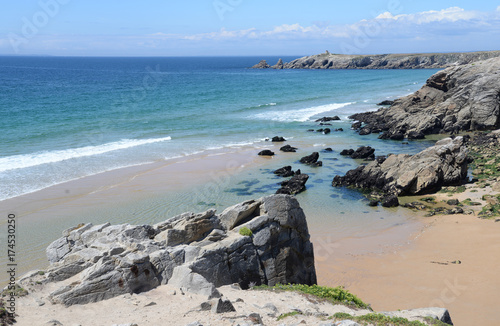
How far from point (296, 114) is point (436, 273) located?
5318 centimetres

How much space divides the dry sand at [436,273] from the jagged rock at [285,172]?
13102 millimetres

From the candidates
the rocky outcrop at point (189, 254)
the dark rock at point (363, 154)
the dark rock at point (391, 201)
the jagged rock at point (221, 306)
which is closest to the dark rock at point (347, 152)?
the dark rock at point (363, 154)

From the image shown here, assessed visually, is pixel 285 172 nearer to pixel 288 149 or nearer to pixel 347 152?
pixel 288 149

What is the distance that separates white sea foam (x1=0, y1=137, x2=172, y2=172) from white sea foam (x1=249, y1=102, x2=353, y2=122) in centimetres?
2402

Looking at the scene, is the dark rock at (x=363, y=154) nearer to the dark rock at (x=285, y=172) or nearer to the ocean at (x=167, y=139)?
the ocean at (x=167, y=139)

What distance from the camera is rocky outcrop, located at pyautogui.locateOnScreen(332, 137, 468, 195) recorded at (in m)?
30.8

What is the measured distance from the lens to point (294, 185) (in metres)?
32.3

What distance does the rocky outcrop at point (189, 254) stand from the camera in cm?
1345

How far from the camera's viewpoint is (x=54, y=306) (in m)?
12.3

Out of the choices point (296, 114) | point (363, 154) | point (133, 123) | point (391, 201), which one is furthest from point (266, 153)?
point (296, 114)

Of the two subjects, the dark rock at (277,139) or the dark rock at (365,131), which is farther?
the dark rock at (365,131)

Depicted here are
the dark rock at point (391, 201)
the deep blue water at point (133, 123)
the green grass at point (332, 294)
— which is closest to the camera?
the green grass at point (332, 294)

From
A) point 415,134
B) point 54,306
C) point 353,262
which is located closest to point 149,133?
point 415,134

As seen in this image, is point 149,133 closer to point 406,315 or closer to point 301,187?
point 301,187
